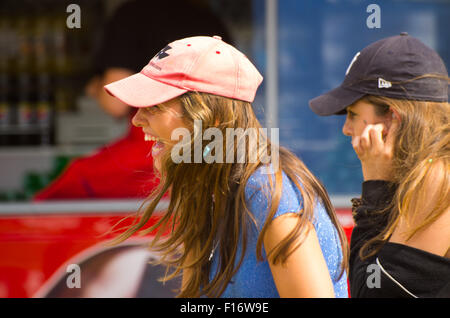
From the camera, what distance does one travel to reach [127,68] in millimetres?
3414

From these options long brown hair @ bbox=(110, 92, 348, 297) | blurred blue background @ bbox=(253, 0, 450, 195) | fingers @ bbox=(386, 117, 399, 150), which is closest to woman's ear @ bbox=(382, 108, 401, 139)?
fingers @ bbox=(386, 117, 399, 150)

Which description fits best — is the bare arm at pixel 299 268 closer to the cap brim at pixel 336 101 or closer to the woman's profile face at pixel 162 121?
the woman's profile face at pixel 162 121

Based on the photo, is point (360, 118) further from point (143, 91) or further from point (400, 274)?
point (143, 91)

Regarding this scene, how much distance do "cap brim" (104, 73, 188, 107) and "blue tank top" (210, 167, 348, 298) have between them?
274mm

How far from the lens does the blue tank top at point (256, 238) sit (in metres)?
1.28

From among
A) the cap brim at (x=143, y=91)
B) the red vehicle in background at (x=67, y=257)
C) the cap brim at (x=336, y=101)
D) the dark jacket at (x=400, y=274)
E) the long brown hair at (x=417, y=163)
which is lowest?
the red vehicle in background at (x=67, y=257)

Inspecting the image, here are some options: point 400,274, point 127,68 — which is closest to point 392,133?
point 400,274

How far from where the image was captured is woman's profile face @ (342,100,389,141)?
1596 millimetres

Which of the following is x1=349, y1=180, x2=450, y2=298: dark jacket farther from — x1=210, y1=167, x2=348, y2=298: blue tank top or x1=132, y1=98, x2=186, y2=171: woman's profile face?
x1=132, y1=98, x2=186, y2=171: woman's profile face

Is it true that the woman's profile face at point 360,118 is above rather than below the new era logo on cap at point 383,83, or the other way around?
below

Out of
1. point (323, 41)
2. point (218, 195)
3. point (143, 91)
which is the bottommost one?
point (218, 195)

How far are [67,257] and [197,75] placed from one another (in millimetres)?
1830

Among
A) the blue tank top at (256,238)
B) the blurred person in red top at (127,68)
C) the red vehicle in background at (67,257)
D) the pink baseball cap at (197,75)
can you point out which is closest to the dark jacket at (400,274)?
the blue tank top at (256,238)

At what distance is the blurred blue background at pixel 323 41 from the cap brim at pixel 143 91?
2.00 m
